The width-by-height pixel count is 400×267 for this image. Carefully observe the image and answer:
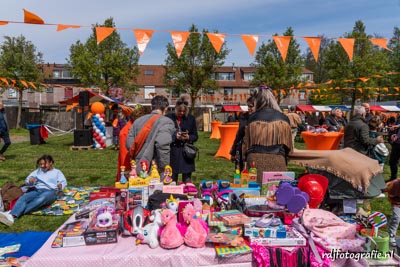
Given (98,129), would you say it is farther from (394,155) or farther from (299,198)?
(299,198)

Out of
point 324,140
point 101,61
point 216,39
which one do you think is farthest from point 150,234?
point 101,61

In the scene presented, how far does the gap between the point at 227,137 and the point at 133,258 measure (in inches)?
304

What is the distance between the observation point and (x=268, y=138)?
3.36 meters

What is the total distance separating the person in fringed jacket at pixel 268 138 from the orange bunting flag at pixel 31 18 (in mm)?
3916

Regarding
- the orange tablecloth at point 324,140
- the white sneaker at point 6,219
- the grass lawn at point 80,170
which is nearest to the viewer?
the white sneaker at point 6,219

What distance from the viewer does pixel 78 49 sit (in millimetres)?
23266

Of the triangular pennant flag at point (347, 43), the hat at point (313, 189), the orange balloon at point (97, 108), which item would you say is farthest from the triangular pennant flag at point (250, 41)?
the orange balloon at point (97, 108)

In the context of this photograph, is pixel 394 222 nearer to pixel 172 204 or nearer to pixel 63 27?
pixel 172 204

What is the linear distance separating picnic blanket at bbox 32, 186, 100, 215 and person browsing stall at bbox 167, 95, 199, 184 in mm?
1390

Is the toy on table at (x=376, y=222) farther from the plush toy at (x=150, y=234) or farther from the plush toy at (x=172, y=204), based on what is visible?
the plush toy at (x=150, y=234)

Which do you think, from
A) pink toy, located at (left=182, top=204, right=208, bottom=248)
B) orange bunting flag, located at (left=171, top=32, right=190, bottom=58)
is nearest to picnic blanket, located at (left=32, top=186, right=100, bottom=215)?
pink toy, located at (left=182, top=204, right=208, bottom=248)

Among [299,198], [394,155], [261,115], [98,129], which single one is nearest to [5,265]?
[299,198]

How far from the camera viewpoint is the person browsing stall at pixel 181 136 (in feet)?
13.9

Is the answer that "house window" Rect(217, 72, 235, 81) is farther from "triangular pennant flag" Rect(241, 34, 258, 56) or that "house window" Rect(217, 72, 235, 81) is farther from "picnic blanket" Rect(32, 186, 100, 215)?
"picnic blanket" Rect(32, 186, 100, 215)
